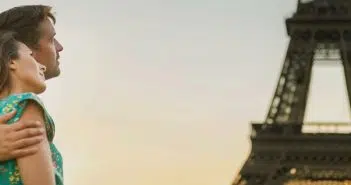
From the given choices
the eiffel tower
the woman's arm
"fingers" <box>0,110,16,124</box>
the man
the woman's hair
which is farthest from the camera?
the eiffel tower

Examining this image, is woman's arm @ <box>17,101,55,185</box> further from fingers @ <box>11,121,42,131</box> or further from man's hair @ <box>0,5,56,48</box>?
man's hair @ <box>0,5,56,48</box>

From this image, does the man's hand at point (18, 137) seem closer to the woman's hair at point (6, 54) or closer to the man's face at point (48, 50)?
the woman's hair at point (6, 54)

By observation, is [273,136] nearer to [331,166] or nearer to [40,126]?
[331,166]

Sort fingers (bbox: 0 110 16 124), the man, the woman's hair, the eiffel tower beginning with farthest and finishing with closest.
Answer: the eiffel tower
the man
the woman's hair
fingers (bbox: 0 110 16 124)

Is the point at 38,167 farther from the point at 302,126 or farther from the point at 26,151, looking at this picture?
the point at 302,126

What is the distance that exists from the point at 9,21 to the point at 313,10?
44401 millimetres

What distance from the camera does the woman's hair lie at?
2764 millimetres

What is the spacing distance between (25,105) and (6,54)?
23cm

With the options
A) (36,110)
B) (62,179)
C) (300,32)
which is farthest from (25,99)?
Result: (300,32)

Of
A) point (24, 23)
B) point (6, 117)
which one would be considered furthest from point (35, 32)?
point (6, 117)

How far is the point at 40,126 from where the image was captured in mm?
2611

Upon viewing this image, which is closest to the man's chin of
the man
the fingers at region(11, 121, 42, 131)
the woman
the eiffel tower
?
the man

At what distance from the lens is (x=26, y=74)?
8.92 ft

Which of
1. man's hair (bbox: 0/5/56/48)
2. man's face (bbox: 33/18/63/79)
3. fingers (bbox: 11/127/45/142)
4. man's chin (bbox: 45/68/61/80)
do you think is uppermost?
man's hair (bbox: 0/5/56/48)
